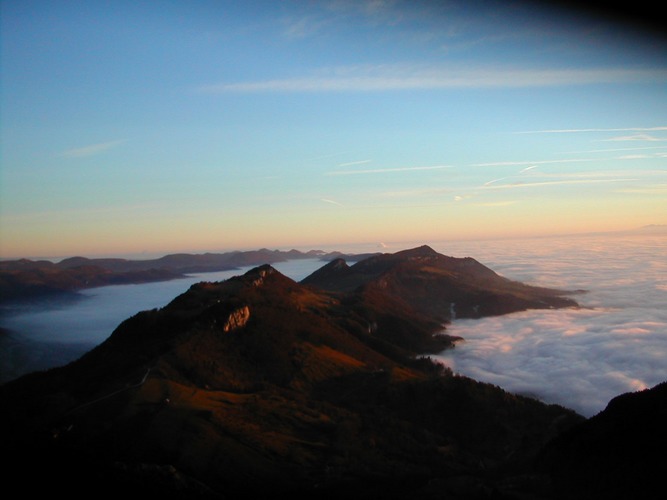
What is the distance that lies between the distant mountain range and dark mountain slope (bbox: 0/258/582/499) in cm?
18

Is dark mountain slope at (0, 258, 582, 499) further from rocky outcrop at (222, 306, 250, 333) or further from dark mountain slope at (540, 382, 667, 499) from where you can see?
dark mountain slope at (540, 382, 667, 499)

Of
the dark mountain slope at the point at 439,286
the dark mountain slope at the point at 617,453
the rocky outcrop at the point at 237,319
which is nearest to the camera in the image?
the dark mountain slope at the point at 617,453

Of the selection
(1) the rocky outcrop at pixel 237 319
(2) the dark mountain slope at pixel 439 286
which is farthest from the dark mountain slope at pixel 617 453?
(2) the dark mountain slope at pixel 439 286

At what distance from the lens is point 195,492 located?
42750mm

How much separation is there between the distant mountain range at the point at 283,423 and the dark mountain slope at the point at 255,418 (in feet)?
0.59

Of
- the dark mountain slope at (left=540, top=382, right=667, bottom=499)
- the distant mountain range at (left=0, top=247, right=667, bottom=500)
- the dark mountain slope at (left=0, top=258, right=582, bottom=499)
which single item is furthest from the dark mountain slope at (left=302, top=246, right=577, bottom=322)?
the dark mountain slope at (left=540, top=382, right=667, bottom=499)

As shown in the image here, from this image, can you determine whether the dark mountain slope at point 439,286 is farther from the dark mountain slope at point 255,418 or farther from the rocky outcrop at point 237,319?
the dark mountain slope at point 255,418

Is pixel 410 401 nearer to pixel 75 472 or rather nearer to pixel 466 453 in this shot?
pixel 466 453

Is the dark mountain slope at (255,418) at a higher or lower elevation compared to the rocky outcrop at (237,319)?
lower

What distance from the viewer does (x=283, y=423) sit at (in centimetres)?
5797

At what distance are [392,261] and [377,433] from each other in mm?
132653

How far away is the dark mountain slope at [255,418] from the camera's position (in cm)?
4500

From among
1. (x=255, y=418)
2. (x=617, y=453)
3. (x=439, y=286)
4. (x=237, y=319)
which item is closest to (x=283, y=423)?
(x=255, y=418)

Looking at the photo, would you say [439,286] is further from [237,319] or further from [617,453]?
[617,453]
